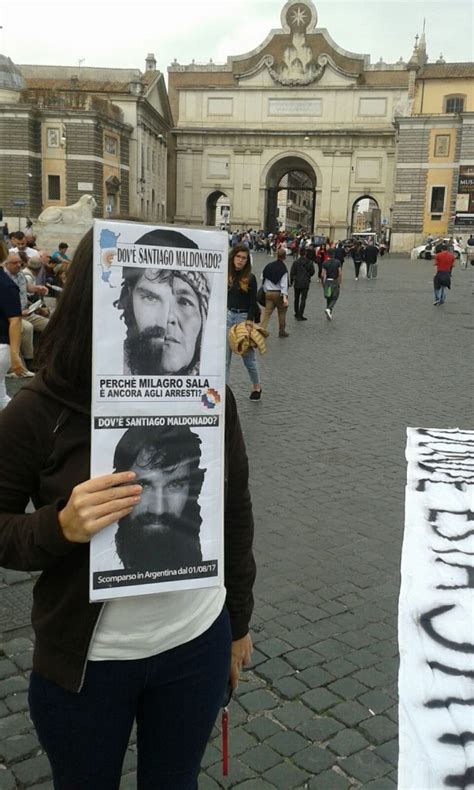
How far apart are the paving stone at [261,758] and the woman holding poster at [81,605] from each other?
45.2 inches

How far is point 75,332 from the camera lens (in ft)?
5.30

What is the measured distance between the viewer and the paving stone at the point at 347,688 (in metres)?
3.18

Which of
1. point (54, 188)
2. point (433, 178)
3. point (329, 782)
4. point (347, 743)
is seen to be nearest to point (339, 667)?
point (347, 743)

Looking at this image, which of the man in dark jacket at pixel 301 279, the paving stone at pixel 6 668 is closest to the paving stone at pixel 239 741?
the paving stone at pixel 6 668

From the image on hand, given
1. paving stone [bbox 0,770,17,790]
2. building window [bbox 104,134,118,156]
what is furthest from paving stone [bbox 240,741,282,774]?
building window [bbox 104,134,118,156]

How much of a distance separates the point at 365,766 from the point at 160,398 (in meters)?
1.88

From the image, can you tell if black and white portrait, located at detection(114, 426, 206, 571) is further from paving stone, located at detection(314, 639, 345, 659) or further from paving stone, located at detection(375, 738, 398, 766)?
paving stone, located at detection(314, 639, 345, 659)

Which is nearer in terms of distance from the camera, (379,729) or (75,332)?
(75,332)

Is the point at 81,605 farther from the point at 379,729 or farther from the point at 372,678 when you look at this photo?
the point at 372,678

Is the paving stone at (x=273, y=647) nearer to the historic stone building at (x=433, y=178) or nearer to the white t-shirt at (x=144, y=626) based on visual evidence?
the white t-shirt at (x=144, y=626)

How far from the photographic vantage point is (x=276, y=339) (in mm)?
13781

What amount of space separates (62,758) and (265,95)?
66875 millimetres

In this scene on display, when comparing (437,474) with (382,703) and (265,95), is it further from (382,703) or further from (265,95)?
(265,95)

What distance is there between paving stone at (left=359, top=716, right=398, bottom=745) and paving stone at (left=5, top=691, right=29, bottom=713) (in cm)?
135
